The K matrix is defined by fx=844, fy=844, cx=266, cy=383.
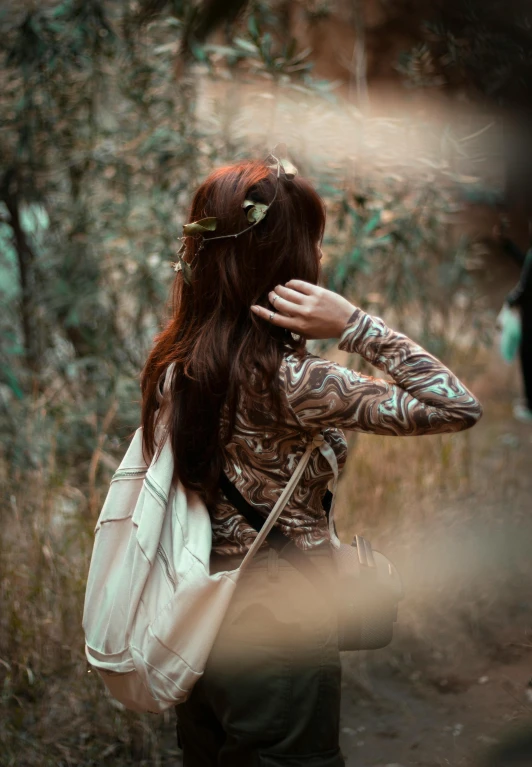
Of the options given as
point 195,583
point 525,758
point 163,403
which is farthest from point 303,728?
point 525,758

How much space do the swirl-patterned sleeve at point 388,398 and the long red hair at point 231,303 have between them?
0.17 ft

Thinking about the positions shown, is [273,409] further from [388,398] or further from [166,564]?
[166,564]

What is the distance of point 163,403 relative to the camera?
4.80 ft

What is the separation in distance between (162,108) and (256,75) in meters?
0.63

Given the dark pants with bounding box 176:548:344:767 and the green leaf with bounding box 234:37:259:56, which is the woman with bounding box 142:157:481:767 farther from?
the green leaf with bounding box 234:37:259:56

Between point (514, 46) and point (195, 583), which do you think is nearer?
point (514, 46)

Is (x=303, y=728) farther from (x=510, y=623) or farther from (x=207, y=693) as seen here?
(x=510, y=623)

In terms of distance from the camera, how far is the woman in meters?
1.29

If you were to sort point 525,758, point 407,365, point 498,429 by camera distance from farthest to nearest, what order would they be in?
point 498,429 → point 407,365 → point 525,758

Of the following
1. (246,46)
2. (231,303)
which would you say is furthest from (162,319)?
(231,303)

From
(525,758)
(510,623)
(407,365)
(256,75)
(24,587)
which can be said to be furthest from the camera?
(256,75)

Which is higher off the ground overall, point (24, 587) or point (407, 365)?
point (407, 365)

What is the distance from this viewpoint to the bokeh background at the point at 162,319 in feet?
7.61

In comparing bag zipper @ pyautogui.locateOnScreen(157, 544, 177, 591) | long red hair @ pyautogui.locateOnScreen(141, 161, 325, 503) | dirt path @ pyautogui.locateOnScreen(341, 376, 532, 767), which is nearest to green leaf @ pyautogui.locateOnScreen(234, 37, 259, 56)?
A: long red hair @ pyautogui.locateOnScreen(141, 161, 325, 503)
